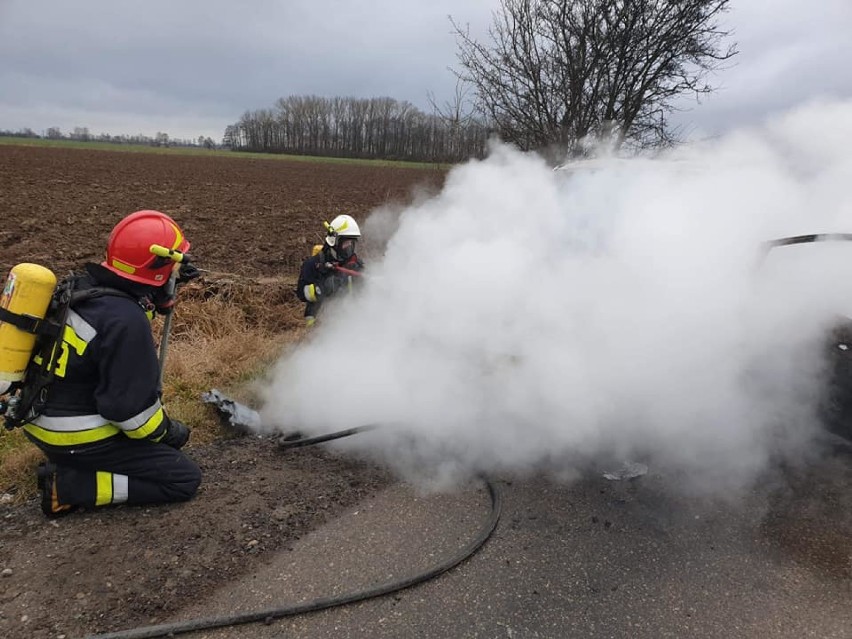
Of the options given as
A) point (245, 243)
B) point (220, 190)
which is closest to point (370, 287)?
point (245, 243)

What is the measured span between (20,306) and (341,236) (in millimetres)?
3300

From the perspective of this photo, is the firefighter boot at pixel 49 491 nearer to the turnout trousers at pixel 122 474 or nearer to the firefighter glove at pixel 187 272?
the turnout trousers at pixel 122 474

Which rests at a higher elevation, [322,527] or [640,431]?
[640,431]

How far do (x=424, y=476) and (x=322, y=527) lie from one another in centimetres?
72

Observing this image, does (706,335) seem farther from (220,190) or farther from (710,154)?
(220,190)

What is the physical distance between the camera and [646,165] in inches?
180

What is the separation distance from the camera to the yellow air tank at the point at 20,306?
8.27 ft

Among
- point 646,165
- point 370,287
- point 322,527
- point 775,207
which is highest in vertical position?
point 646,165

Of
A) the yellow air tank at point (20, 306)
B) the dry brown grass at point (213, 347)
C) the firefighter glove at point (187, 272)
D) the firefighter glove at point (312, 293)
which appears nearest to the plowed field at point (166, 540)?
the dry brown grass at point (213, 347)

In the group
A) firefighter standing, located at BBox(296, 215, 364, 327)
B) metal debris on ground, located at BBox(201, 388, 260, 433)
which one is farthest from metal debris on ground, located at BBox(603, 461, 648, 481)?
firefighter standing, located at BBox(296, 215, 364, 327)

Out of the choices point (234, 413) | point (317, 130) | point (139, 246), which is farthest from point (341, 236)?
point (317, 130)

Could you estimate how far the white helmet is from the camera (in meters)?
5.55

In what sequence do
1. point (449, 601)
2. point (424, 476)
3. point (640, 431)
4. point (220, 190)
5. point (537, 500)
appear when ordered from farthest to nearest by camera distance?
point (220, 190) < point (640, 431) < point (424, 476) < point (537, 500) < point (449, 601)

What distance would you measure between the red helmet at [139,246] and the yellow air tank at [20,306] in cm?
31
